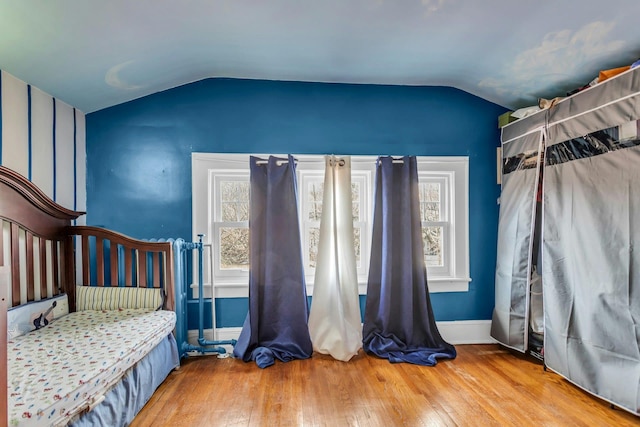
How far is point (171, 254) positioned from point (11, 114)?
1.31 meters

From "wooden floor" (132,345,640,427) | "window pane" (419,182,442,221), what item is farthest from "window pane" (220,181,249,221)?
"window pane" (419,182,442,221)

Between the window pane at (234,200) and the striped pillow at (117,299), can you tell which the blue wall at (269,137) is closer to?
the window pane at (234,200)

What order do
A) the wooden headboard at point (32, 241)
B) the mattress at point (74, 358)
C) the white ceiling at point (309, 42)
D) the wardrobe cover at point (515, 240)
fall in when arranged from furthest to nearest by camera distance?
1. the wardrobe cover at point (515, 240)
2. the wooden headboard at point (32, 241)
3. the white ceiling at point (309, 42)
4. the mattress at point (74, 358)

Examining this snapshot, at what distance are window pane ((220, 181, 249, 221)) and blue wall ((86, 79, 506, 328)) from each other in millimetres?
285

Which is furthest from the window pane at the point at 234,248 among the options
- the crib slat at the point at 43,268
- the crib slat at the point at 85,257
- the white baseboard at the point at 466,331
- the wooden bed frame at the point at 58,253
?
the white baseboard at the point at 466,331

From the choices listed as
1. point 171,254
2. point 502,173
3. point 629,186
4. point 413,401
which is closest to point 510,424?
point 413,401

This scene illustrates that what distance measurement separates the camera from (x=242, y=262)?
9.32ft

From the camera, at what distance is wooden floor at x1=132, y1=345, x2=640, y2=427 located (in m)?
1.76

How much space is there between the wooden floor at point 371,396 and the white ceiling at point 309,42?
2.19 m

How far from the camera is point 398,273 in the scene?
2.70m

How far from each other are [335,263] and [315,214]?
1.65 ft

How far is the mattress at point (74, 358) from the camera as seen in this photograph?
1.22m

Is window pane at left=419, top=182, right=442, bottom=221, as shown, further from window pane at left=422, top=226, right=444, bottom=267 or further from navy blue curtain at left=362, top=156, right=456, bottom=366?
navy blue curtain at left=362, top=156, right=456, bottom=366

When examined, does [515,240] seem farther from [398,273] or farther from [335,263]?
[335,263]
